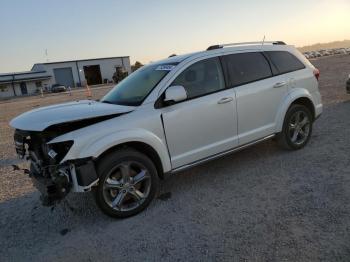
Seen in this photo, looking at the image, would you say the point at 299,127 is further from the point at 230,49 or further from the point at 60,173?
the point at 60,173

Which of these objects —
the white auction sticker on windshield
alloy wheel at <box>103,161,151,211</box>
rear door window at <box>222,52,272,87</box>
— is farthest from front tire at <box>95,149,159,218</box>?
rear door window at <box>222,52,272,87</box>

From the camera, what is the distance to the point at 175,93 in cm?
416

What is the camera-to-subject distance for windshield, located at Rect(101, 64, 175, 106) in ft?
14.7

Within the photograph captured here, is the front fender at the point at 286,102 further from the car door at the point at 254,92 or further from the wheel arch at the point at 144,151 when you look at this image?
the wheel arch at the point at 144,151

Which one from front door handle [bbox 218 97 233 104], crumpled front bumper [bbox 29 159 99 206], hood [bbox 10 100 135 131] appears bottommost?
crumpled front bumper [bbox 29 159 99 206]

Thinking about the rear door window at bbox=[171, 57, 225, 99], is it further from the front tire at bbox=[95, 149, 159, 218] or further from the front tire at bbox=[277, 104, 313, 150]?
the front tire at bbox=[277, 104, 313, 150]

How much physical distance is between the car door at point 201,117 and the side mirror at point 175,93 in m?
0.17

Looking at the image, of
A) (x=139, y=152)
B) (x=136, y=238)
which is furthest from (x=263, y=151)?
(x=136, y=238)

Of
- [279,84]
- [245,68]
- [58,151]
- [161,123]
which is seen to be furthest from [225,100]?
[58,151]

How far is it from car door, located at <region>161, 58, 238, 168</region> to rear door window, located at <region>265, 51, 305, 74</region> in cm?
120

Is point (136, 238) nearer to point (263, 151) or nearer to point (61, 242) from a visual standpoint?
point (61, 242)

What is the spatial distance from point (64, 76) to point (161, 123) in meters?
70.5

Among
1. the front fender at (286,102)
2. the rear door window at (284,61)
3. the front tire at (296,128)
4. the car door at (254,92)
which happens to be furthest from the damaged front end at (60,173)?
the rear door window at (284,61)

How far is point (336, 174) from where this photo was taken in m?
4.68
